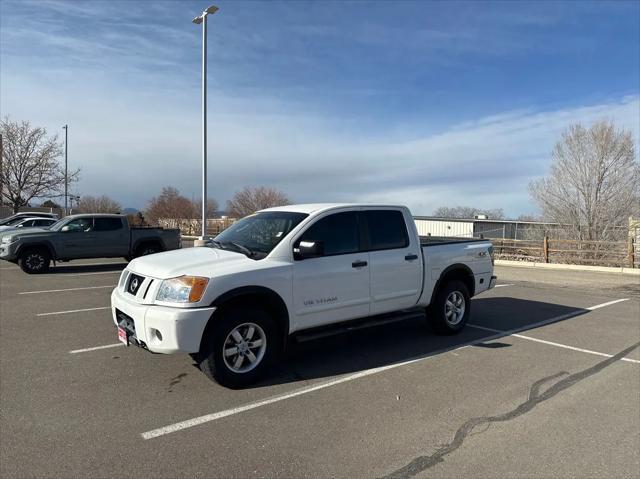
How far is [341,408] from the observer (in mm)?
4184

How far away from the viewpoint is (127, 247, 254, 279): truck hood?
14.6 feet

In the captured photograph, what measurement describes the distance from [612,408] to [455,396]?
4.72 feet

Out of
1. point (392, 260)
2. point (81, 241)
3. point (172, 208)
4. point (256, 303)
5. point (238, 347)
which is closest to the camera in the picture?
point (238, 347)

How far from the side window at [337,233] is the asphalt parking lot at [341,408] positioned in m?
1.38

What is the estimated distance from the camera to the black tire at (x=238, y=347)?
4.39m

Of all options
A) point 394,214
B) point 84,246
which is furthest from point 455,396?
point 84,246

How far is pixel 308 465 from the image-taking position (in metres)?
3.24

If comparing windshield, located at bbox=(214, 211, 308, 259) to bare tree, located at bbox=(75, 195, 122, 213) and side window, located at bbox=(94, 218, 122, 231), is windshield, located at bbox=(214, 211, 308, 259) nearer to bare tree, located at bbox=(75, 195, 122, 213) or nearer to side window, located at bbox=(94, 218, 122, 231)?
side window, located at bbox=(94, 218, 122, 231)

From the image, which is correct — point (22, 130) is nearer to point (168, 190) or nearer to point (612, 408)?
point (168, 190)

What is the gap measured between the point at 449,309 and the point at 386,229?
1.76 meters

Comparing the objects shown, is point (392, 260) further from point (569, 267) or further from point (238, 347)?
point (569, 267)

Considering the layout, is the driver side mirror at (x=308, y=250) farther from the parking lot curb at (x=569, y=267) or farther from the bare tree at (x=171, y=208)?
the bare tree at (x=171, y=208)

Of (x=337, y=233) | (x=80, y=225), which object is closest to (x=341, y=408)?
(x=337, y=233)

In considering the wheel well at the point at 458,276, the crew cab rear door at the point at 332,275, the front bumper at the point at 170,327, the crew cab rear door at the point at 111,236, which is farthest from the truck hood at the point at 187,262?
the crew cab rear door at the point at 111,236
